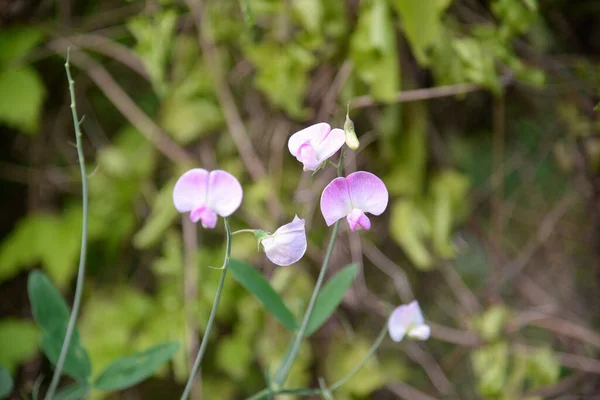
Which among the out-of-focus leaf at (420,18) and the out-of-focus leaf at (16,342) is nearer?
the out-of-focus leaf at (420,18)

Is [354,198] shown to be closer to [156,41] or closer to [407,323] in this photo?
[407,323]

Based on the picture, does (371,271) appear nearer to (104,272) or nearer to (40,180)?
(104,272)

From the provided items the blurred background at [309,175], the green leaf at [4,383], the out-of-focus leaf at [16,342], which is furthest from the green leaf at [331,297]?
the out-of-focus leaf at [16,342]

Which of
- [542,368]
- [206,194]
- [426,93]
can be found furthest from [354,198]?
[542,368]

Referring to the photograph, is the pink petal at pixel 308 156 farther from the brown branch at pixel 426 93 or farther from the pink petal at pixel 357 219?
the brown branch at pixel 426 93

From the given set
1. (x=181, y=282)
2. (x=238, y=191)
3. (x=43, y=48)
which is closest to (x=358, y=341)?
(x=181, y=282)

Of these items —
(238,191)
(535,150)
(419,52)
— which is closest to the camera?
(238,191)
